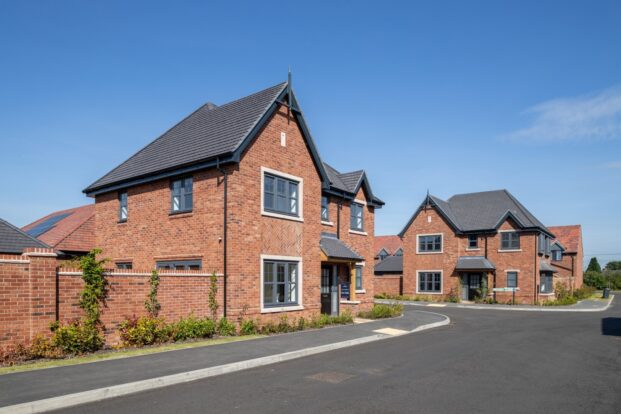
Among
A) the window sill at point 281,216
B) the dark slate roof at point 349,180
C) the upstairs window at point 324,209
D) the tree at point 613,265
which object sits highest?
the dark slate roof at point 349,180

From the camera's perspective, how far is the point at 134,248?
19281 millimetres

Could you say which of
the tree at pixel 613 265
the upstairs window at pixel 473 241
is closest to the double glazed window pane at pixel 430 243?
A: the upstairs window at pixel 473 241

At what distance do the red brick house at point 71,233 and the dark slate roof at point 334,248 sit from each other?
37.4 ft

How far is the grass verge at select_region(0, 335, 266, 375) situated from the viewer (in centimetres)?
1003

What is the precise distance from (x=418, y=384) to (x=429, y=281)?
3169cm

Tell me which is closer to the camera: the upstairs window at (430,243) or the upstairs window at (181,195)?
the upstairs window at (181,195)

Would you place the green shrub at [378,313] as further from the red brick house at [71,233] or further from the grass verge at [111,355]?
the red brick house at [71,233]

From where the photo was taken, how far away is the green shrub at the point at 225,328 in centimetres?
1514

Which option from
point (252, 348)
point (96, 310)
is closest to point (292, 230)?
point (252, 348)

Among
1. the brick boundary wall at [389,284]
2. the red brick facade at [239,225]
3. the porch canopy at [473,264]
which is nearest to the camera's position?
the red brick facade at [239,225]

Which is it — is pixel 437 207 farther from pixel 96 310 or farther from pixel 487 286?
pixel 96 310

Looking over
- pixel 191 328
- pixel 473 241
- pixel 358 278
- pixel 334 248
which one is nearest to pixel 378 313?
pixel 358 278

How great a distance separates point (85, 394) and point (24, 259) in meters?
4.66

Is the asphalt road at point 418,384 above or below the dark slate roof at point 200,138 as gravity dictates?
below
